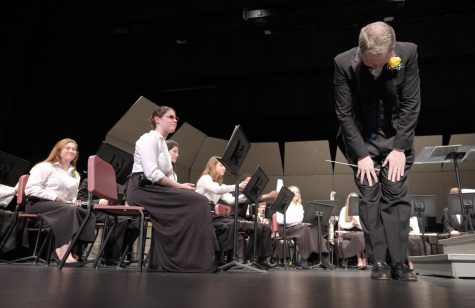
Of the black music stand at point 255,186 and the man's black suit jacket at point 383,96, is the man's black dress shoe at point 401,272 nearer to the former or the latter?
the man's black suit jacket at point 383,96

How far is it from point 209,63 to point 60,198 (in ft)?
15.4

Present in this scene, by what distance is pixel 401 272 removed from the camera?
1.93 metres

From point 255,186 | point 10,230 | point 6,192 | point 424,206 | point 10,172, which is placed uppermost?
point 424,206

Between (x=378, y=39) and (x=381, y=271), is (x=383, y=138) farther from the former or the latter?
(x=381, y=271)

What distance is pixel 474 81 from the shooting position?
7281 millimetres

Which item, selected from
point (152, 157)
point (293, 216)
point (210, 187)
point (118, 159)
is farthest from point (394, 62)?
point (293, 216)

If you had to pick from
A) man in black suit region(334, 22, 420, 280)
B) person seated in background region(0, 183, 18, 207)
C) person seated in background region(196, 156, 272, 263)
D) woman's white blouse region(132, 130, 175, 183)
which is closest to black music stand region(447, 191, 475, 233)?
person seated in background region(196, 156, 272, 263)

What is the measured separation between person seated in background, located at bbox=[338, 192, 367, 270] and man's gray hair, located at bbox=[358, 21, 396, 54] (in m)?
4.20

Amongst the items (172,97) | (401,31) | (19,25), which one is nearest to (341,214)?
(401,31)

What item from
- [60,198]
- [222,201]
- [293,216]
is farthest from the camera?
[293,216]

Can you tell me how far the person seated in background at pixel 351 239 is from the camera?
5.97m

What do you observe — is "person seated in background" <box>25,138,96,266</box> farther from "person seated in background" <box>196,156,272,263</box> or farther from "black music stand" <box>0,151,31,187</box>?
"person seated in background" <box>196,156,272,263</box>

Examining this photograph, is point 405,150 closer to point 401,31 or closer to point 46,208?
point 46,208

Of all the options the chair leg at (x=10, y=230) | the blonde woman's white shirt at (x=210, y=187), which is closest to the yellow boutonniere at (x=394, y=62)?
the blonde woman's white shirt at (x=210, y=187)
